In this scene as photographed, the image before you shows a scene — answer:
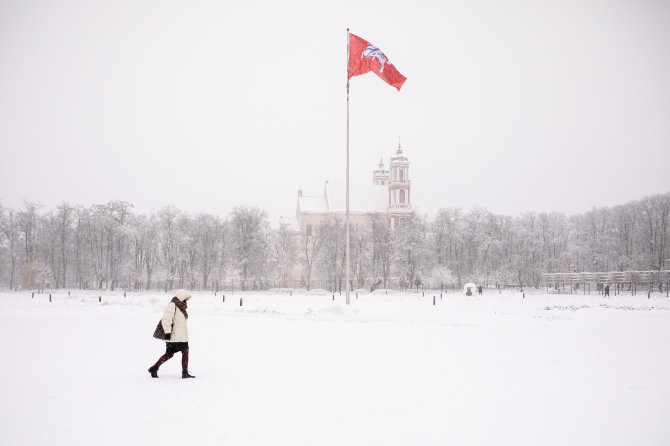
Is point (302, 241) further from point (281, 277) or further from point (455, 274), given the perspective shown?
point (455, 274)

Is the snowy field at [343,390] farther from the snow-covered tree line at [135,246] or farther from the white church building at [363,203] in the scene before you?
the white church building at [363,203]

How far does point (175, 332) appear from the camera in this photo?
954 centimetres

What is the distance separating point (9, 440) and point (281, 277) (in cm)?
6571

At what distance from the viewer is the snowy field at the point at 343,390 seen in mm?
6324

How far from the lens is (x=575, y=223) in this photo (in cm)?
8325

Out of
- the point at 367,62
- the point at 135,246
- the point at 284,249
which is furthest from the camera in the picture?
the point at 284,249

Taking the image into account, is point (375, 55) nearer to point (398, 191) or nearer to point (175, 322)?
point (175, 322)

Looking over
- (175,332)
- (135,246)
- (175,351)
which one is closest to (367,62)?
(175,332)

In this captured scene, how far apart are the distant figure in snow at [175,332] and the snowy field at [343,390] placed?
410 millimetres

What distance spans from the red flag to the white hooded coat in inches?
734

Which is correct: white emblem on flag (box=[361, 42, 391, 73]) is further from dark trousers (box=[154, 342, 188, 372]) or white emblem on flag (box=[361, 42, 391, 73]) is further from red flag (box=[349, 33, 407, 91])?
dark trousers (box=[154, 342, 188, 372])

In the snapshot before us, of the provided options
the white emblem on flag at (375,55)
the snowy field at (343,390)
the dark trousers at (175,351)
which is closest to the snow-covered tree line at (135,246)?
the white emblem on flag at (375,55)

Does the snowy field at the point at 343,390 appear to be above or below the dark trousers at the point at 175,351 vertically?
below

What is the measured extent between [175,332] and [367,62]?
19564mm
